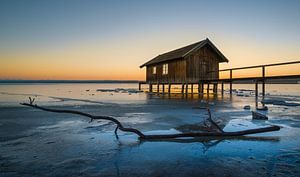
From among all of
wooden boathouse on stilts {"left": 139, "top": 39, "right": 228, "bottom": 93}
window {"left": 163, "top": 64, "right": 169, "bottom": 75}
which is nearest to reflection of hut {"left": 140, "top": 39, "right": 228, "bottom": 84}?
wooden boathouse on stilts {"left": 139, "top": 39, "right": 228, "bottom": 93}

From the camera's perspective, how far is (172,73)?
95.2 feet

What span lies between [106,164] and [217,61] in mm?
25927

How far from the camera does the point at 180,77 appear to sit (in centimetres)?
2731

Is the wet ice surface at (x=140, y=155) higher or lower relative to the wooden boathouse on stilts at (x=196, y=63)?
lower

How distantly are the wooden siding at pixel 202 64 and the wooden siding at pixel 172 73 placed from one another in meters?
0.71

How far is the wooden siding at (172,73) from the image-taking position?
1054 inches

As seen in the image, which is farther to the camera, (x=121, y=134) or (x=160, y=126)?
(x=160, y=126)

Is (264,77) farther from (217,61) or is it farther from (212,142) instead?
(212,142)

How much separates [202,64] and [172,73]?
4.12m

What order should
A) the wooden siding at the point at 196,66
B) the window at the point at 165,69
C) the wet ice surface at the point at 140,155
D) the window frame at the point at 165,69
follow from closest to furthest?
the wet ice surface at the point at 140,155 < the wooden siding at the point at 196,66 < the window frame at the point at 165,69 < the window at the point at 165,69

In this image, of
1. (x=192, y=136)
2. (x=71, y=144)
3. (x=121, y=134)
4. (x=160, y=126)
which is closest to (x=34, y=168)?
(x=71, y=144)

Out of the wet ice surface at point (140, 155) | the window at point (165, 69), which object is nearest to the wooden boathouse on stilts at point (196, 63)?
the window at point (165, 69)

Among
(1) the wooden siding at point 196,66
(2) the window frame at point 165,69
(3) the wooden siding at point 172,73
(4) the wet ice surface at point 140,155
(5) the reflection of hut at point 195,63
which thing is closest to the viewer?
(4) the wet ice surface at point 140,155

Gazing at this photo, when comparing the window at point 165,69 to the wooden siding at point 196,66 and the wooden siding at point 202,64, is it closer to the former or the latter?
the wooden siding at point 196,66
